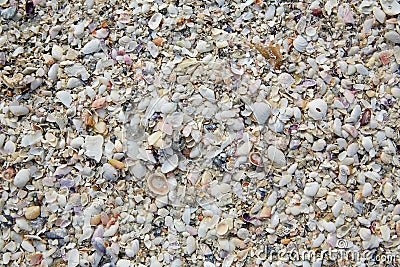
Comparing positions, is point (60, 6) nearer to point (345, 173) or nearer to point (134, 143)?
point (134, 143)

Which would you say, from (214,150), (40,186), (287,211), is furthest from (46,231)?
(287,211)

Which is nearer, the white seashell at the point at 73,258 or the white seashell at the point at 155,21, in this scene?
the white seashell at the point at 73,258

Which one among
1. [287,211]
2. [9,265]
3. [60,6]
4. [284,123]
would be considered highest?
[60,6]

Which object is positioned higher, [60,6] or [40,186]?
[60,6]

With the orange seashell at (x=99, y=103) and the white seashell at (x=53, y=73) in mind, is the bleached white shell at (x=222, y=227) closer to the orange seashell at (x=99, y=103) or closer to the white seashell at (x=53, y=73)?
the orange seashell at (x=99, y=103)

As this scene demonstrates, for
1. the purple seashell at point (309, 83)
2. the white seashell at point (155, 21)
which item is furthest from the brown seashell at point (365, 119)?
the white seashell at point (155, 21)

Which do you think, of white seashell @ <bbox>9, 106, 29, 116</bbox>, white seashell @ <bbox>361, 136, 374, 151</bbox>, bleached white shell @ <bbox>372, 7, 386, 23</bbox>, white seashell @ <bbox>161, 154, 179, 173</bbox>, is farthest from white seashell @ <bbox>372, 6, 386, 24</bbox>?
white seashell @ <bbox>9, 106, 29, 116</bbox>

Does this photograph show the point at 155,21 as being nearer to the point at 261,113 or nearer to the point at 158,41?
the point at 158,41

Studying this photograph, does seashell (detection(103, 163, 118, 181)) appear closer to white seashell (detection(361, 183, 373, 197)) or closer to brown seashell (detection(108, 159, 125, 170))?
A: brown seashell (detection(108, 159, 125, 170))
